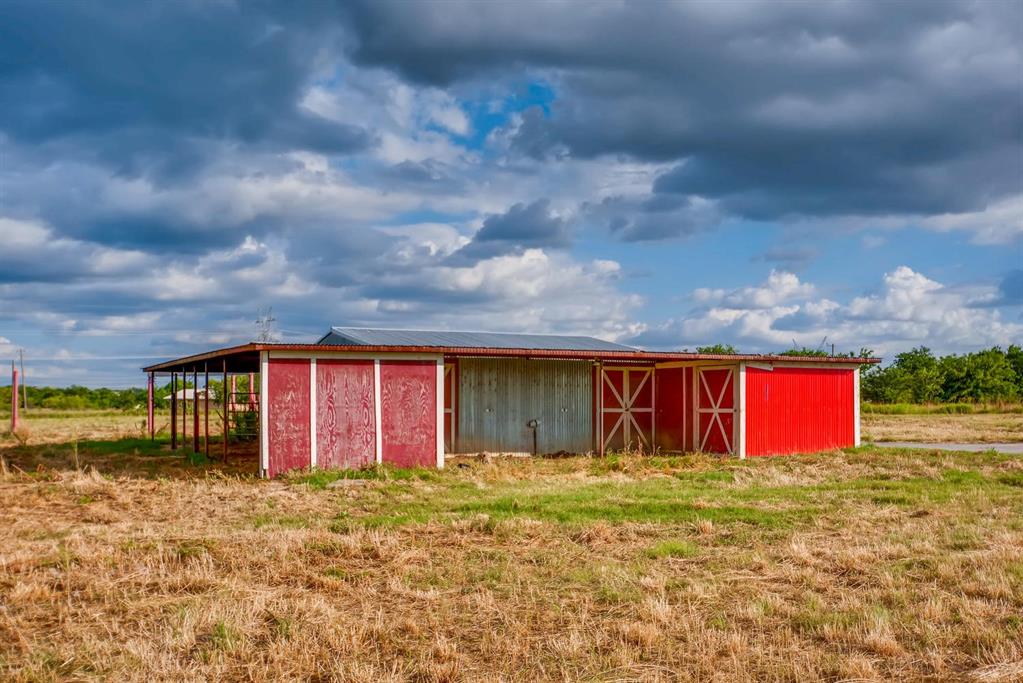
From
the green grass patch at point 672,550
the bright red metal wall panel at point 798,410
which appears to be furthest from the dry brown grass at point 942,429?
the green grass patch at point 672,550

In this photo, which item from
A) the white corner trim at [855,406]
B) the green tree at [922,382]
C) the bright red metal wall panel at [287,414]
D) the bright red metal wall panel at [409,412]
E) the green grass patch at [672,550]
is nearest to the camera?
the green grass patch at [672,550]

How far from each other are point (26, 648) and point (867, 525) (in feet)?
31.2

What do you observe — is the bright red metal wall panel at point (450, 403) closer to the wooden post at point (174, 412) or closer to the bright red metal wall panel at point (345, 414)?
the bright red metal wall panel at point (345, 414)

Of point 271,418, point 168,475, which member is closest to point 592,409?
point 271,418

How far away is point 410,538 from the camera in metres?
10.6

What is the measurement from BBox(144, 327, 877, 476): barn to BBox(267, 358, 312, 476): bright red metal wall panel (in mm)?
22

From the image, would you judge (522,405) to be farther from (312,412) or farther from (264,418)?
(264,418)

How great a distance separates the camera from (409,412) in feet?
61.3

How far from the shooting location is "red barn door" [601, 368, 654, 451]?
23938mm

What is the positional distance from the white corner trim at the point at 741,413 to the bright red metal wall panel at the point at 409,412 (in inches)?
296

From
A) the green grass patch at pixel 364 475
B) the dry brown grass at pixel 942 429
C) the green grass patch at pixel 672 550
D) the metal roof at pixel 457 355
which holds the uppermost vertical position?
the metal roof at pixel 457 355

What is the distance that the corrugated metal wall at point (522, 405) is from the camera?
→ 72.7 ft

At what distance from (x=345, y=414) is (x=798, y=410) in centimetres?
1178

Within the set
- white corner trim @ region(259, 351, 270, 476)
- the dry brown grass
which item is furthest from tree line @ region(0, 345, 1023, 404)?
white corner trim @ region(259, 351, 270, 476)
